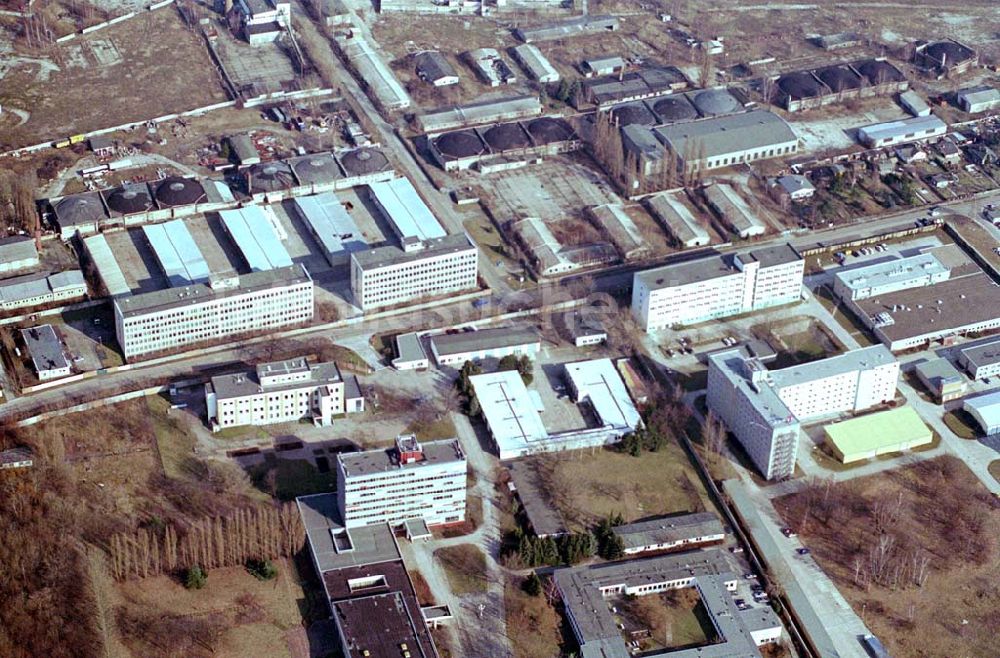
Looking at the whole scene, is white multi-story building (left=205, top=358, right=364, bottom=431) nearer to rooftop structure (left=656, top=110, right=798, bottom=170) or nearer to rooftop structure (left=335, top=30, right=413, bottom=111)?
rooftop structure (left=656, top=110, right=798, bottom=170)

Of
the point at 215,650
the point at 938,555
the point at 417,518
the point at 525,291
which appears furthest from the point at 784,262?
the point at 215,650

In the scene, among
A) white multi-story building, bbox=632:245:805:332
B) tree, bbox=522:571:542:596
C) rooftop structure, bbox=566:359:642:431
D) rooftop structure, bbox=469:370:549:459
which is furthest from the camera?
white multi-story building, bbox=632:245:805:332

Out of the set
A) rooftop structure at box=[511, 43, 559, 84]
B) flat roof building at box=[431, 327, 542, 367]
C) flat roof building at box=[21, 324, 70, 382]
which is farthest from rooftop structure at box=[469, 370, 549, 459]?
rooftop structure at box=[511, 43, 559, 84]

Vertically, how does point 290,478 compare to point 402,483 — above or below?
below

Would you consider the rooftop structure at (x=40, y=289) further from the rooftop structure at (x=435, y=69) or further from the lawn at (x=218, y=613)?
the rooftop structure at (x=435, y=69)

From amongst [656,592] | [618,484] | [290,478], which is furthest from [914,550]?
[290,478]

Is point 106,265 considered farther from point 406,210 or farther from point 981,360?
point 981,360
